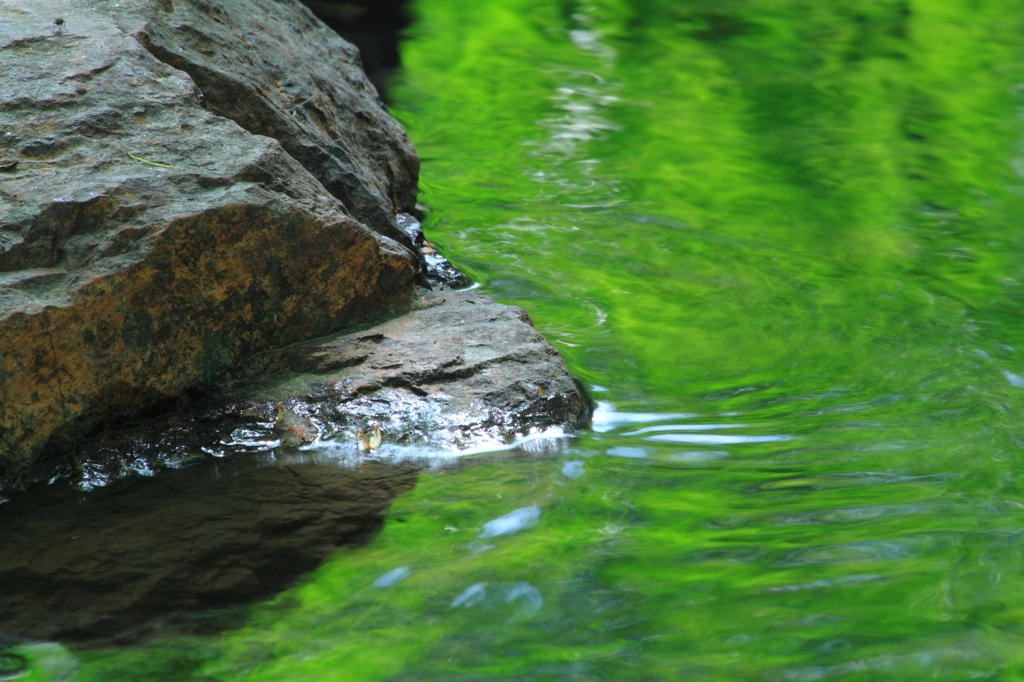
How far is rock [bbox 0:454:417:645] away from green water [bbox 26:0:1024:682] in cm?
7

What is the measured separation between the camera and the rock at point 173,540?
175 centimetres

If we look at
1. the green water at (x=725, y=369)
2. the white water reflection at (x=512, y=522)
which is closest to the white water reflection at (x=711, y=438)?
the green water at (x=725, y=369)

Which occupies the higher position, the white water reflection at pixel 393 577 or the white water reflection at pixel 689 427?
the white water reflection at pixel 393 577

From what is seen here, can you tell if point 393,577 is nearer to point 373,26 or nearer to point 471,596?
point 471,596

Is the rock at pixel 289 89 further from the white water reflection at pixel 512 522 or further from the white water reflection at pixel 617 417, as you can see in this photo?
the white water reflection at pixel 512 522

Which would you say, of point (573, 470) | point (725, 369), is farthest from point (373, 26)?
point (573, 470)

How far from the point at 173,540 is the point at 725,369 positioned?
67.2 inches

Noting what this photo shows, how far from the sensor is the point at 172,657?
1658mm

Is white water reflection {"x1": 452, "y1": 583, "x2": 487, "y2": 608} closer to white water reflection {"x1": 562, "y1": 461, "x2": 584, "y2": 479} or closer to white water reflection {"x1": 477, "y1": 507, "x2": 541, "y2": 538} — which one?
white water reflection {"x1": 477, "y1": 507, "x2": 541, "y2": 538}

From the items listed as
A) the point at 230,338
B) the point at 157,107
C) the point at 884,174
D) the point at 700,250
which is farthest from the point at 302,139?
the point at 884,174

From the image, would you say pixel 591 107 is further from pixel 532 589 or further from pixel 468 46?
pixel 532 589

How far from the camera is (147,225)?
7.21ft

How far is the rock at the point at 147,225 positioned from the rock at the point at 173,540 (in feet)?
0.74

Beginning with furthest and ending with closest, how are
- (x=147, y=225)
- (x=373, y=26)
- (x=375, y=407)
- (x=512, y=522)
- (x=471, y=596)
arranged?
1. (x=373, y=26)
2. (x=375, y=407)
3. (x=147, y=225)
4. (x=512, y=522)
5. (x=471, y=596)
